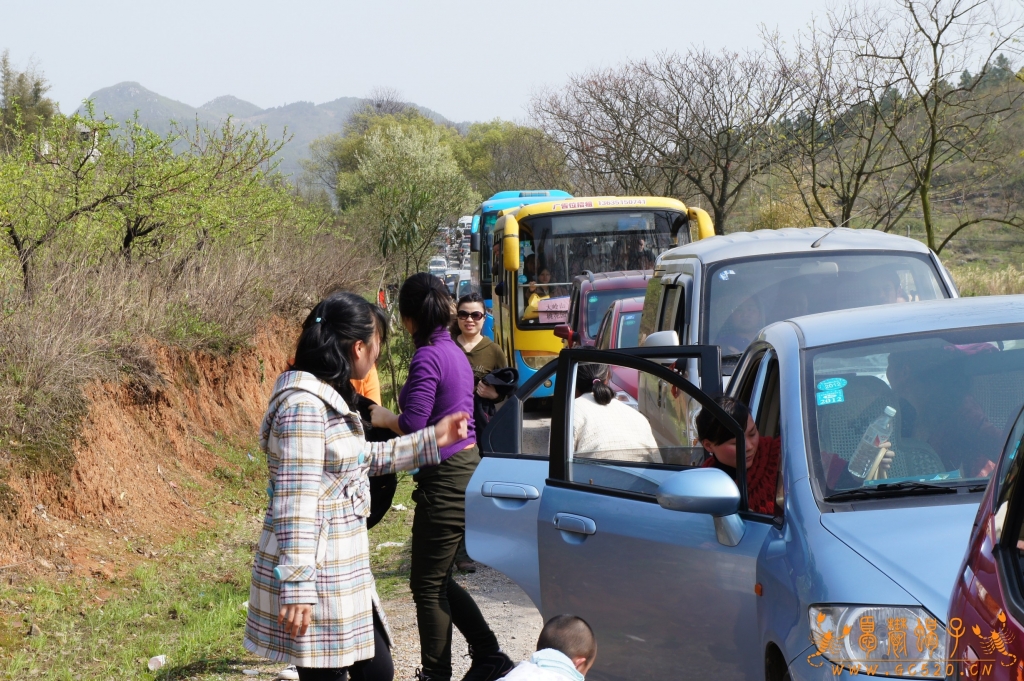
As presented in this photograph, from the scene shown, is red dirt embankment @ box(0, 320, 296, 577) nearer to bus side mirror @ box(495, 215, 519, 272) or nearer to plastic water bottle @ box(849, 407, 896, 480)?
bus side mirror @ box(495, 215, 519, 272)

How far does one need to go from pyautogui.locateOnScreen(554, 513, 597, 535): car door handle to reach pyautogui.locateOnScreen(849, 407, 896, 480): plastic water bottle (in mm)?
1016

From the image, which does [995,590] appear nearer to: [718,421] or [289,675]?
[718,421]

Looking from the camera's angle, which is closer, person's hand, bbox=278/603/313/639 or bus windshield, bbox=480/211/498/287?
person's hand, bbox=278/603/313/639

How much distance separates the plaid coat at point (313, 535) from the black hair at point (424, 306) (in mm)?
1280

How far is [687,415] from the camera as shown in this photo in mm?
4797

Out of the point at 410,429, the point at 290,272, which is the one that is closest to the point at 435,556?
the point at 410,429

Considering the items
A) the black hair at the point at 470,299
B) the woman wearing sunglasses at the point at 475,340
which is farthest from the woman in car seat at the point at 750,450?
the black hair at the point at 470,299

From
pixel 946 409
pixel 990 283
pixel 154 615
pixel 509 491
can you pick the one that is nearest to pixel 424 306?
pixel 509 491

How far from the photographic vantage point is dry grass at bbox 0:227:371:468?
835 cm

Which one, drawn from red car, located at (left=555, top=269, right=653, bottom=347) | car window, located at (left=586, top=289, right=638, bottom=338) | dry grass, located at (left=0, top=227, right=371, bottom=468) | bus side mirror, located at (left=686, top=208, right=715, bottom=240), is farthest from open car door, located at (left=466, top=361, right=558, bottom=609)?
bus side mirror, located at (left=686, top=208, right=715, bottom=240)

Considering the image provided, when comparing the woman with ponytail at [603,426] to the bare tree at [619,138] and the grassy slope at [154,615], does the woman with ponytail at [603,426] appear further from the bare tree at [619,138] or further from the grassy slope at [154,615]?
the bare tree at [619,138]

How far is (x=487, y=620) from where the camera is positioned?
6.52m

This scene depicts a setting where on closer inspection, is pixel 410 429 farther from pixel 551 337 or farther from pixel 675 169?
pixel 675 169

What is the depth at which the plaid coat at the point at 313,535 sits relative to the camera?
11.0 feet
